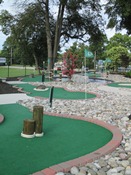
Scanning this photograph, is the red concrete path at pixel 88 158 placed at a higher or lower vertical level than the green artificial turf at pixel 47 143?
higher

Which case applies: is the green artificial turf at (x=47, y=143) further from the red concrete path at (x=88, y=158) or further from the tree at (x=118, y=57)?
the tree at (x=118, y=57)

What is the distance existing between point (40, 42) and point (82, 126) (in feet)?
75.1

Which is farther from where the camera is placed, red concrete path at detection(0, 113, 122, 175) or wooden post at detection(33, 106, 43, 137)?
wooden post at detection(33, 106, 43, 137)

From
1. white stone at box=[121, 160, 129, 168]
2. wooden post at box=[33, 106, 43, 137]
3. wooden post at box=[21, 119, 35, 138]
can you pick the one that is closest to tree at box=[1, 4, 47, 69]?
wooden post at box=[33, 106, 43, 137]

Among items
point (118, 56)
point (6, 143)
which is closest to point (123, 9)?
point (6, 143)

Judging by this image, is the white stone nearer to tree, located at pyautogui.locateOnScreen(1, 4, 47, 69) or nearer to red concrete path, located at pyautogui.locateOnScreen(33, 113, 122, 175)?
red concrete path, located at pyautogui.locateOnScreen(33, 113, 122, 175)

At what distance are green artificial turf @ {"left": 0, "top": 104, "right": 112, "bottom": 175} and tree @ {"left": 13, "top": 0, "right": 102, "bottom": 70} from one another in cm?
1566

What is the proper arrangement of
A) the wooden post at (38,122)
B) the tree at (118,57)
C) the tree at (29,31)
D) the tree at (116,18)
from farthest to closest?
the tree at (118,57) < the tree at (29,31) < the tree at (116,18) < the wooden post at (38,122)

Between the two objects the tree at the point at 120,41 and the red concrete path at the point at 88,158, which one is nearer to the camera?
the red concrete path at the point at 88,158

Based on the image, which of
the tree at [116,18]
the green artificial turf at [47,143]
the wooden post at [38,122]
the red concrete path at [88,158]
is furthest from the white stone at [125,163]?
the tree at [116,18]

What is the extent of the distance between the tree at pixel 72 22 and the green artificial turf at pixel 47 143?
51.4ft

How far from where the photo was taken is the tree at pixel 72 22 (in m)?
21.0

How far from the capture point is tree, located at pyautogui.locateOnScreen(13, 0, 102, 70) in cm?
2098

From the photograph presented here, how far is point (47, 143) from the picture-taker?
167 inches
